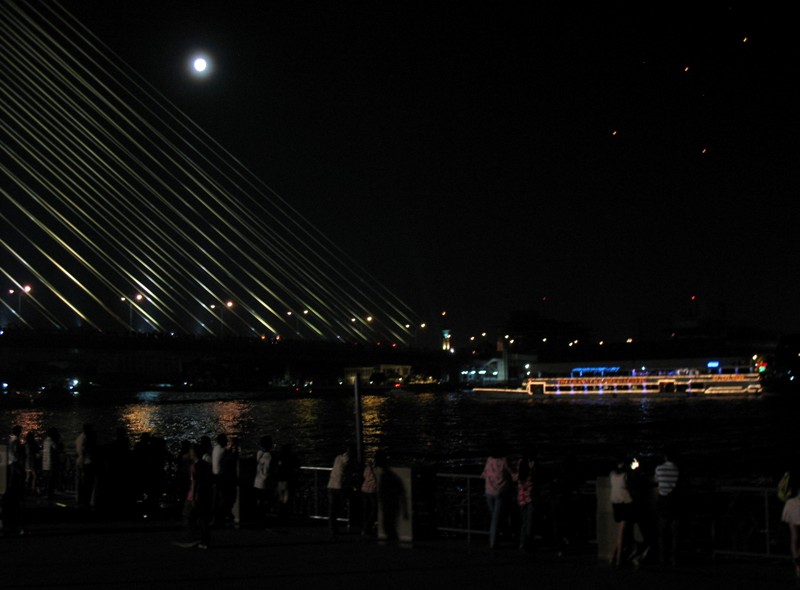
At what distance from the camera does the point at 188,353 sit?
199 feet

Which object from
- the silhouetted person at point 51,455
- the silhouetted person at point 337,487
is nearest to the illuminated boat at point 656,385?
the silhouetted person at point 51,455

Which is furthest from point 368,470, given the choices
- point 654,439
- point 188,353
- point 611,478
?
point 188,353

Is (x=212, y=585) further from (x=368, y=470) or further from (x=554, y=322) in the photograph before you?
(x=554, y=322)

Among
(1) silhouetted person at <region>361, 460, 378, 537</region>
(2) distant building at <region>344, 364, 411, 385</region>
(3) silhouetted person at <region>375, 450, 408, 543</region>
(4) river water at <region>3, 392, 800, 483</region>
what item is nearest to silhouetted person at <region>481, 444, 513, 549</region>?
(3) silhouetted person at <region>375, 450, 408, 543</region>

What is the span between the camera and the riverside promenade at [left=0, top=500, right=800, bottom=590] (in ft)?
25.4

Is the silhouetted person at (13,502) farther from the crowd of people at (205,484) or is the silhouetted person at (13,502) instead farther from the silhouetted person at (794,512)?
the silhouetted person at (794,512)

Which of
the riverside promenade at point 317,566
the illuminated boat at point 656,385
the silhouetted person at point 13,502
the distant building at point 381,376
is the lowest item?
the riverside promenade at point 317,566

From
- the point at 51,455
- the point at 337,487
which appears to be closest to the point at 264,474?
the point at 337,487

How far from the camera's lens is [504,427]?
51.0 m

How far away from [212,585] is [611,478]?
10.9ft

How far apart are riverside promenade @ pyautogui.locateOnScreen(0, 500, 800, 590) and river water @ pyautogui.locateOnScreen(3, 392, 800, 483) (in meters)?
10.7

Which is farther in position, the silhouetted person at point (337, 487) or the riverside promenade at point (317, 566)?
the silhouetted person at point (337, 487)

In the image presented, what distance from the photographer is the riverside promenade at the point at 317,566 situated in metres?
7.75

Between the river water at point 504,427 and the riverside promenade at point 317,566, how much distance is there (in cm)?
1070
